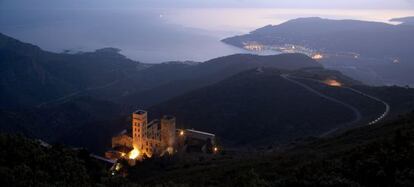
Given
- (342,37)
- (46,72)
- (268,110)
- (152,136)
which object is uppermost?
(342,37)

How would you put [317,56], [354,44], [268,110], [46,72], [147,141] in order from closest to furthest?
[147,141]
[268,110]
[46,72]
[317,56]
[354,44]

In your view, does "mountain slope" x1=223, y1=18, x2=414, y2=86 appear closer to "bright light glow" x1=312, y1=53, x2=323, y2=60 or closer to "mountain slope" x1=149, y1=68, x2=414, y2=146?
Result: "bright light glow" x1=312, y1=53, x2=323, y2=60

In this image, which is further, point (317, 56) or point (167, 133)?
point (317, 56)

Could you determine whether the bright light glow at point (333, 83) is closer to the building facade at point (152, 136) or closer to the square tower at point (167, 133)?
the square tower at point (167, 133)

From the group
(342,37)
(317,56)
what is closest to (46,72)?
(317,56)

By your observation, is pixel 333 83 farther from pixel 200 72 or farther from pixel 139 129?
pixel 200 72

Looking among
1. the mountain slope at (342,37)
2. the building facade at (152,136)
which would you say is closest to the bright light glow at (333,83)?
the building facade at (152,136)

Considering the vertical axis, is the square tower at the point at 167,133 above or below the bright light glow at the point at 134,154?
above

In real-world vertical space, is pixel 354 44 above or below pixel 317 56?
above

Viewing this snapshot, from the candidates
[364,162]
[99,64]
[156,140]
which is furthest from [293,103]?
[99,64]

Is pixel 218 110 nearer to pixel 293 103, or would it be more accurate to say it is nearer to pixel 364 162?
pixel 293 103

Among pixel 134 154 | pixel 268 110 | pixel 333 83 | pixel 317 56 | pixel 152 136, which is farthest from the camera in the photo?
pixel 317 56

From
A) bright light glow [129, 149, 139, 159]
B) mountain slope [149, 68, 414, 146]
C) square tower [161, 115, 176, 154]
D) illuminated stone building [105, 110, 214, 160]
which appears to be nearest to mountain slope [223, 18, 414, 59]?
mountain slope [149, 68, 414, 146]
